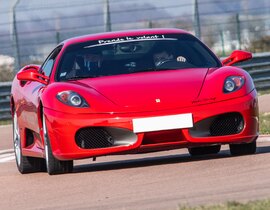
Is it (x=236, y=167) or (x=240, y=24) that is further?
(x=240, y=24)

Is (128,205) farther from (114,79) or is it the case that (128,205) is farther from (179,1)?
(179,1)

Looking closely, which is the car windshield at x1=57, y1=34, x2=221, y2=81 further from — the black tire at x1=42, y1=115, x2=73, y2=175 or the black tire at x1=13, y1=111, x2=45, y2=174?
the black tire at x1=13, y1=111, x2=45, y2=174

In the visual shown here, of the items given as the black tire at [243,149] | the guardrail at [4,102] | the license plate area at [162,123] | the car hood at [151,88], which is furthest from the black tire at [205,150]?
the guardrail at [4,102]

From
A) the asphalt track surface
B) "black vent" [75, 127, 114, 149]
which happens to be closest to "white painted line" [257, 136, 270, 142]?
the asphalt track surface

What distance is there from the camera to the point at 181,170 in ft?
31.6

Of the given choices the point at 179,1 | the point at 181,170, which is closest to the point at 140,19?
the point at 179,1

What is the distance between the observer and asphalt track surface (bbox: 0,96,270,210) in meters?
7.88

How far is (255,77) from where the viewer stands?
79.7 ft

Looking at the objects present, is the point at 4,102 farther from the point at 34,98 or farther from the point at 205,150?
the point at 34,98

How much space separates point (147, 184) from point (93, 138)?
1192 mm

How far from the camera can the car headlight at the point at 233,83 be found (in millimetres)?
10062

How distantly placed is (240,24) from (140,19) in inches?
110

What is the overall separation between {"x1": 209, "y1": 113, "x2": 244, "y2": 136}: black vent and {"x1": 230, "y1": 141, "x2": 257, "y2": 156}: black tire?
18.2 inches

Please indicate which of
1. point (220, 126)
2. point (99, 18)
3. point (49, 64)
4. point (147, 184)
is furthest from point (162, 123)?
point (99, 18)
